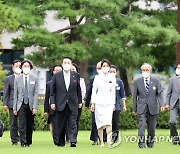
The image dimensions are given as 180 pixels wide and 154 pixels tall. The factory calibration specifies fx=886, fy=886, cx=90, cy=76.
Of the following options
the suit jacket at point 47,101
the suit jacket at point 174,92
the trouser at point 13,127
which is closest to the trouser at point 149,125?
the suit jacket at point 174,92

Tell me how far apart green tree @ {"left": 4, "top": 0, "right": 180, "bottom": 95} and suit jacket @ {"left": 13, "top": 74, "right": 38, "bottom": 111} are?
12.1 meters

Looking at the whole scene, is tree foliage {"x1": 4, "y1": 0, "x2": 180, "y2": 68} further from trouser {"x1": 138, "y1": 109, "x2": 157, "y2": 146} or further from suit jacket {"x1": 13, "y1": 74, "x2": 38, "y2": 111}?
trouser {"x1": 138, "y1": 109, "x2": 157, "y2": 146}

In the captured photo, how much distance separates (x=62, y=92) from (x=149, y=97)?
1996mm

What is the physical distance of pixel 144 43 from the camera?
115 ft

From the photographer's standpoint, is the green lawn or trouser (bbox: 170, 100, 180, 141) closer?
the green lawn

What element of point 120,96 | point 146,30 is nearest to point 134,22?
point 146,30

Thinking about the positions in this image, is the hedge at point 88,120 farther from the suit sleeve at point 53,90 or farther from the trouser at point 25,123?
the suit sleeve at point 53,90

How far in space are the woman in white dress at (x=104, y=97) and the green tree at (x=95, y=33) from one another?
1289cm

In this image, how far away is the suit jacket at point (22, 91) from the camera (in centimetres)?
2044

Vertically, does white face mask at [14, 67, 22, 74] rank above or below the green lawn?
above

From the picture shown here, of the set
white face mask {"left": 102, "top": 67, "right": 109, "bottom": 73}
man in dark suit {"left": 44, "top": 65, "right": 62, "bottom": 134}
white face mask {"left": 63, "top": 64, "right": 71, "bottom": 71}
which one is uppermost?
white face mask {"left": 63, "top": 64, "right": 71, "bottom": 71}

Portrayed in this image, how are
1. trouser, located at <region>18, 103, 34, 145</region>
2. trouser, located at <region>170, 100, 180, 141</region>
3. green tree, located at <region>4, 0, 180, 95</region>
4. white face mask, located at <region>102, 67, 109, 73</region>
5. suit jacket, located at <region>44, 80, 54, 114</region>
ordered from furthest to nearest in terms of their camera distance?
green tree, located at <region>4, 0, 180, 95</region>
suit jacket, located at <region>44, 80, 54, 114</region>
trouser, located at <region>170, 100, 180, 141</region>
trouser, located at <region>18, 103, 34, 145</region>
white face mask, located at <region>102, 67, 109, 73</region>

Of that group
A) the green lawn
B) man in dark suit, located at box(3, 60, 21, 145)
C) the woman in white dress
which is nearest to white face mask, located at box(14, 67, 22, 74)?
man in dark suit, located at box(3, 60, 21, 145)

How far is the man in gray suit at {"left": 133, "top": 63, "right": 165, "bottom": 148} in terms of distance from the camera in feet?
66.2
